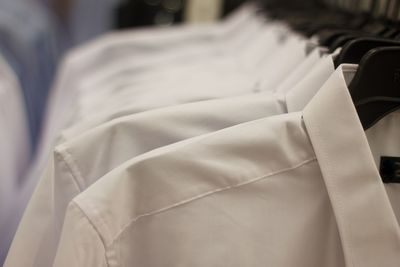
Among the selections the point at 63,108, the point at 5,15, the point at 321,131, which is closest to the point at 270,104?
the point at 321,131

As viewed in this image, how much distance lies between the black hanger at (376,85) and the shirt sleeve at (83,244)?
0.88 ft

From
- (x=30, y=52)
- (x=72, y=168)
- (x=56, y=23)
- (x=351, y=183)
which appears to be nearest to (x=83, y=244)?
(x=72, y=168)

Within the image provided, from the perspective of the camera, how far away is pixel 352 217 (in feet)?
1.44

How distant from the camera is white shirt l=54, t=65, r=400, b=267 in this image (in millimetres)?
430

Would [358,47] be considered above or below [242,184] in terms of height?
above

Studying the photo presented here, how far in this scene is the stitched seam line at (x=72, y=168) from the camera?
469 millimetres

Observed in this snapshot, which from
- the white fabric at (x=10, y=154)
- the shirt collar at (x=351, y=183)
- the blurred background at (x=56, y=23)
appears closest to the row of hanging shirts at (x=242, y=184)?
the shirt collar at (x=351, y=183)

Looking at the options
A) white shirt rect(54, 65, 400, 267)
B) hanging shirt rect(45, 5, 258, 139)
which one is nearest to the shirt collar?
white shirt rect(54, 65, 400, 267)

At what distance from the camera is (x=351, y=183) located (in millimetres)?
443

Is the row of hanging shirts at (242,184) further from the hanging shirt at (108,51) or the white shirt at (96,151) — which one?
the hanging shirt at (108,51)

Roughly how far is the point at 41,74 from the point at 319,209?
1276 millimetres

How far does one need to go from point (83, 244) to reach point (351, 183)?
24 centimetres

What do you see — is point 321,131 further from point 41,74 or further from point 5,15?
point 41,74

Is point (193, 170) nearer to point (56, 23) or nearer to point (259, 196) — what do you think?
point (259, 196)
